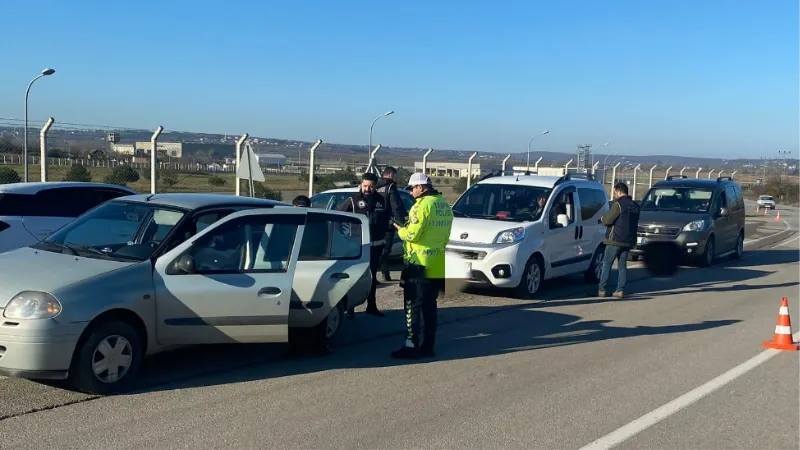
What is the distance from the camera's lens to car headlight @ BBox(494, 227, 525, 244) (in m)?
11.7

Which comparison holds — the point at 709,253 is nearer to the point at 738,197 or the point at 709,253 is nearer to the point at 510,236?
the point at 738,197

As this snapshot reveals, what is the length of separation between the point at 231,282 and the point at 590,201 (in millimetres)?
8460

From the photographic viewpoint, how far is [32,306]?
5852 mm

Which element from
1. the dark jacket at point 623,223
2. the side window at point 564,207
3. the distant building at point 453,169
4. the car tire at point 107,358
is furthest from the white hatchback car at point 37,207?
the distant building at point 453,169

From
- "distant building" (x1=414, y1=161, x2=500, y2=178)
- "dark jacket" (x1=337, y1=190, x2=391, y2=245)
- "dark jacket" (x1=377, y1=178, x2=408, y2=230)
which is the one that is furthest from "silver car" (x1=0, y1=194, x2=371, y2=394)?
"distant building" (x1=414, y1=161, x2=500, y2=178)

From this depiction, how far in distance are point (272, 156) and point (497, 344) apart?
1919 cm

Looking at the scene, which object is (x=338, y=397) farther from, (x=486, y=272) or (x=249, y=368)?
(x=486, y=272)

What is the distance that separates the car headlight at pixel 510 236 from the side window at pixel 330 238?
4003 millimetres

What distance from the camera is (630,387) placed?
7082mm

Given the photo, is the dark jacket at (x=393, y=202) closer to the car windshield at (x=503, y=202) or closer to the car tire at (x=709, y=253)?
the car windshield at (x=503, y=202)

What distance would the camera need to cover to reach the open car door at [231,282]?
21.9 ft

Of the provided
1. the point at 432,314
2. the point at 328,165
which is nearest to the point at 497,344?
the point at 432,314

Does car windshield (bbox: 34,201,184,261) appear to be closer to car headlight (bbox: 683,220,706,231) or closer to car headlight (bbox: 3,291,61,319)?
car headlight (bbox: 3,291,61,319)

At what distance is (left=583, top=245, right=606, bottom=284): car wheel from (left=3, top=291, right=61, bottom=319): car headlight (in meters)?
9.91
